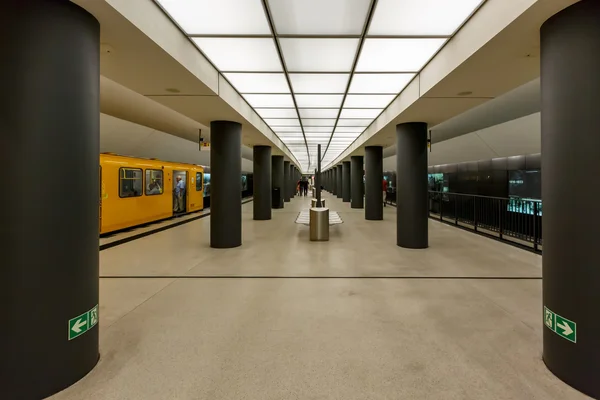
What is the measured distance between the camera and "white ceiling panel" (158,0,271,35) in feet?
12.0

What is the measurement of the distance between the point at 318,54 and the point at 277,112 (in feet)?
14.7

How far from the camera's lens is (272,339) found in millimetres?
3131

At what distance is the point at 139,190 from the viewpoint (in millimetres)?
11328

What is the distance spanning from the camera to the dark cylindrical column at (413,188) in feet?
25.6

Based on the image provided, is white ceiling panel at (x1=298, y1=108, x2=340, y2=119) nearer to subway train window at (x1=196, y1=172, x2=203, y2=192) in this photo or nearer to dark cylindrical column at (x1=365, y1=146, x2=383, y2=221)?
dark cylindrical column at (x1=365, y1=146, x2=383, y2=221)

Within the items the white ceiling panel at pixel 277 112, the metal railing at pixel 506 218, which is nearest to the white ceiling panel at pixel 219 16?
the white ceiling panel at pixel 277 112

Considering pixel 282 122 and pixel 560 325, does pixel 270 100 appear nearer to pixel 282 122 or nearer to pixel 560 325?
pixel 282 122

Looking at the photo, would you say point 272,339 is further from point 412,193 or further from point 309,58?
point 412,193

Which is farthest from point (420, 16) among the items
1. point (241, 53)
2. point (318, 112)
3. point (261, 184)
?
point (261, 184)

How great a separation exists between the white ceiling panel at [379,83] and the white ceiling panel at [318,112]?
73.6 inches

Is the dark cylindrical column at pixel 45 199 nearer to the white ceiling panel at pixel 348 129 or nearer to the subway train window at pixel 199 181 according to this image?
the white ceiling panel at pixel 348 129

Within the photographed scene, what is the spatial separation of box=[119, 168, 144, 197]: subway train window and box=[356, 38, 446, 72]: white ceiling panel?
8385 mm

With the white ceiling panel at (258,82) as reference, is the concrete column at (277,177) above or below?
below

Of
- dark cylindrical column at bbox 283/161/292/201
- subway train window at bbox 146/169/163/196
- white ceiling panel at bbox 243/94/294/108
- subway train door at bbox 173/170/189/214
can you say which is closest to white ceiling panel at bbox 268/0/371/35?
white ceiling panel at bbox 243/94/294/108
